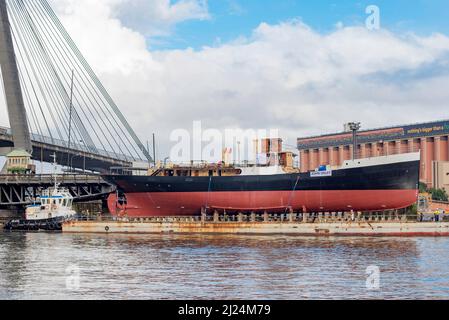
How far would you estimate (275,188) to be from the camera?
64.0 metres

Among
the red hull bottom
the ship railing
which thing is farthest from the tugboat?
the red hull bottom

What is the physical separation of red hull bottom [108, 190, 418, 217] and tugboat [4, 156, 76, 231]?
6741 mm

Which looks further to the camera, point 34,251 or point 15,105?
point 15,105

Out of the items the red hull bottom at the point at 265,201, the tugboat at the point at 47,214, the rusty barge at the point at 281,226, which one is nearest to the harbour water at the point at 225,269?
the rusty barge at the point at 281,226

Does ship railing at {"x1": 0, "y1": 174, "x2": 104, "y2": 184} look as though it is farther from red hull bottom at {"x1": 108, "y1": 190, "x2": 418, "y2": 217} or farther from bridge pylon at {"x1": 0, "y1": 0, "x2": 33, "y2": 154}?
red hull bottom at {"x1": 108, "y1": 190, "x2": 418, "y2": 217}

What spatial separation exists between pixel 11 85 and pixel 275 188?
103ft

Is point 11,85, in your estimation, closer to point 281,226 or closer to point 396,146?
point 281,226

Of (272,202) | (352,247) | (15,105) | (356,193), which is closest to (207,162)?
(272,202)

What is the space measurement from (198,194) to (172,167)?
15.5 feet

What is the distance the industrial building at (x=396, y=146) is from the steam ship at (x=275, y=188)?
230ft

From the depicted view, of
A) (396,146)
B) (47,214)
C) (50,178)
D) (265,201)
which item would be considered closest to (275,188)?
(265,201)
